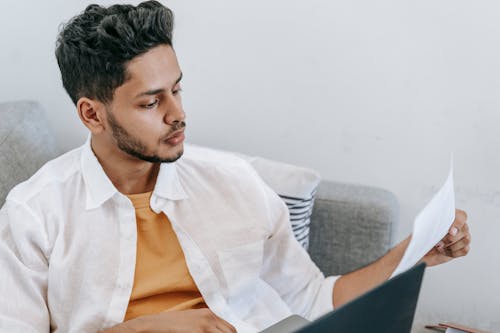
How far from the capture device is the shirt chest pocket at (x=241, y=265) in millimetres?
1346

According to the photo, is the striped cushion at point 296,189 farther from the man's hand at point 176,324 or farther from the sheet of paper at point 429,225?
the sheet of paper at point 429,225

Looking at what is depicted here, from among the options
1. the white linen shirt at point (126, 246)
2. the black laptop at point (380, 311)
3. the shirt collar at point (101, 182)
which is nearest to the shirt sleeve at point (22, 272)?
the white linen shirt at point (126, 246)

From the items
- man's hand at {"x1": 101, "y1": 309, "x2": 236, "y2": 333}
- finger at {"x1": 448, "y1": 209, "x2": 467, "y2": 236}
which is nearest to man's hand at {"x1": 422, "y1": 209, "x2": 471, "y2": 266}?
finger at {"x1": 448, "y1": 209, "x2": 467, "y2": 236}

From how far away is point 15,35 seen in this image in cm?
176

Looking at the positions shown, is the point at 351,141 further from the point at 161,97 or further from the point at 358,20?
the point at 161,97

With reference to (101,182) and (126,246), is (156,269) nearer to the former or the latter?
(126,246)

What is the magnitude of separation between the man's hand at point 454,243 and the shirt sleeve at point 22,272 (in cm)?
67

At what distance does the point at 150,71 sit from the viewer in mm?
1175

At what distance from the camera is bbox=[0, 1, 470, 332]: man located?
117cm

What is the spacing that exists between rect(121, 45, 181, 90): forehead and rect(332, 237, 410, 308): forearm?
0.51 m

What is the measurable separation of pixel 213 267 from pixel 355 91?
1.94ft

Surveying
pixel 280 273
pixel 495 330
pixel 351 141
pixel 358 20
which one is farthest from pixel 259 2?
pixel 495 330

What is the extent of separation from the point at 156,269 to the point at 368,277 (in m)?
0.40

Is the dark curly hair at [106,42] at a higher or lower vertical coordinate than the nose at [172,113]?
higher
